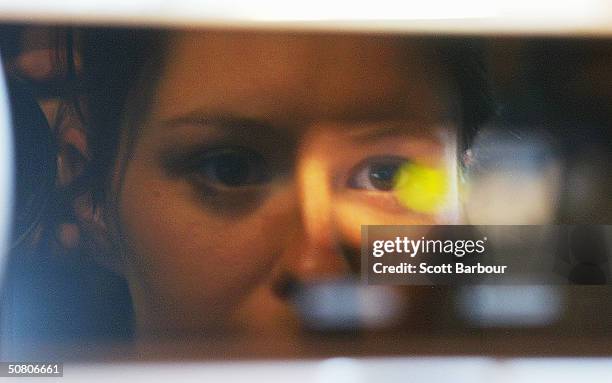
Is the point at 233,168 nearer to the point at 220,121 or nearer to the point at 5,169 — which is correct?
the point at 220,121

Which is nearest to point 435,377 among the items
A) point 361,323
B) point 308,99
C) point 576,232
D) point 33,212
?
point 361,323

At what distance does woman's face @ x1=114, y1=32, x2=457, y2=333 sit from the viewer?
74 centimetres

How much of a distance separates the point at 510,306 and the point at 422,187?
196 millimetres

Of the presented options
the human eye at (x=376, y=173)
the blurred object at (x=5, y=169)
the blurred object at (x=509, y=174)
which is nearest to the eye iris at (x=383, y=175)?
the human eye at (x=376, y=173)

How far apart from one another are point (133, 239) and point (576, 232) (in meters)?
0.59

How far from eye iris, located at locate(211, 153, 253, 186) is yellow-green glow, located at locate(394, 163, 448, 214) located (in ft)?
0.65

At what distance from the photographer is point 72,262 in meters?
0.73

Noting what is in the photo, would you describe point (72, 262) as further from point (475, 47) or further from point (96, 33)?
point (475, 47)

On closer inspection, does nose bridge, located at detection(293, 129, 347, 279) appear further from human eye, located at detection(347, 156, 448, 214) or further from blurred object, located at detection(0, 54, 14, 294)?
blurred object, located at detection(0, 54, 14, 294)

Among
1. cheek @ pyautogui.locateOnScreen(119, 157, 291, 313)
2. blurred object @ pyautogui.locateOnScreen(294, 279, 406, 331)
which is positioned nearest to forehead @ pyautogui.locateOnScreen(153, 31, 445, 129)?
cheek @ pyautogui.locateOnScreen(119, 157, 291, 313)

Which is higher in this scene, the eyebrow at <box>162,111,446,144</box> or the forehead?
the forehead

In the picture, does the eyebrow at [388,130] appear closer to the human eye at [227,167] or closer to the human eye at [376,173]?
the human eye at [376,173]

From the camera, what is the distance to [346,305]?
0.74m

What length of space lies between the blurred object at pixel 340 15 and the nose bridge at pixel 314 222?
170 mm
